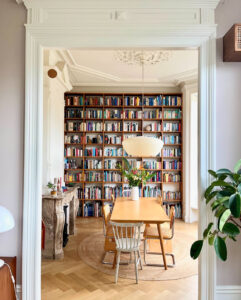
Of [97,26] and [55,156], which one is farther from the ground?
[97,26]

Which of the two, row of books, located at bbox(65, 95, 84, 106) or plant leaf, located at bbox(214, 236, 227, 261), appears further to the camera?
row of books, located at bbox(65, 95, 84, 106)

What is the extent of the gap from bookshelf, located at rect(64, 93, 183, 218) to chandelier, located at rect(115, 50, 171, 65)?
1328 millimetres

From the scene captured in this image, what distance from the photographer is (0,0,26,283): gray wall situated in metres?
2.07

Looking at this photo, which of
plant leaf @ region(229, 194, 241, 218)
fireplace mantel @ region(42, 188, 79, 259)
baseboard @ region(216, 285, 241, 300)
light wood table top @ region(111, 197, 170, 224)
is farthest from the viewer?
fireplace mantel @ region(42, 188, 79, 259)

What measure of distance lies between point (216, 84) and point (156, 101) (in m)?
3.46

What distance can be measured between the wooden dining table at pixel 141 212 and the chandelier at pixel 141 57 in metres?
2.56

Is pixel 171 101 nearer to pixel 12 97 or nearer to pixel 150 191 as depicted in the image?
pixel 150 191

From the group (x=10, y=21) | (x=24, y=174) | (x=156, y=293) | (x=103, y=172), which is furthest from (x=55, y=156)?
(x=156, y=293)

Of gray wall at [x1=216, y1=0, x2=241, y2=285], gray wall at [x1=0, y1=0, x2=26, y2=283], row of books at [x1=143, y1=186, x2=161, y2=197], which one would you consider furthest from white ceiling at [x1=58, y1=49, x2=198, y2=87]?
row of books at [x1=143, y1=186, x2=161, y2=197]

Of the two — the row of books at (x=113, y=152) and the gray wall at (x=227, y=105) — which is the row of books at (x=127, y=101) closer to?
the row of books at (x=113, y=152)

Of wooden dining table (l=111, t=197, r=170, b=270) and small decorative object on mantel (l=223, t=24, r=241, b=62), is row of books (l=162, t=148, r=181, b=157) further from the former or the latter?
small decorative object on mantel (l=223, t=24, r=241, b=62)

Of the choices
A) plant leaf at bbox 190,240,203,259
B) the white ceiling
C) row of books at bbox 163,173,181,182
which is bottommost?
plant leaf at bbox 190,240,203,259

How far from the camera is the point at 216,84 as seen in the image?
2.05m

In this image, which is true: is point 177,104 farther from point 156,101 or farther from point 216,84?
point 216,84
